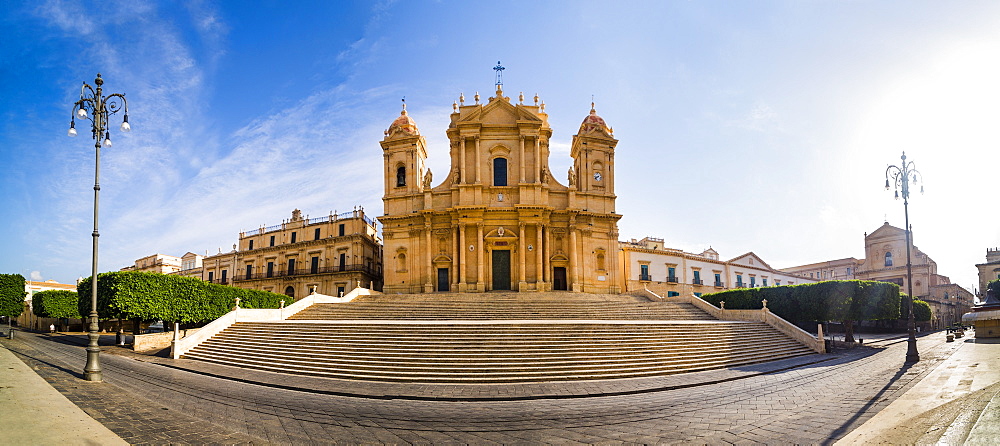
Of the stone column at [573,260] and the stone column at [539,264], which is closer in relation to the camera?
the stone column at [539,264]

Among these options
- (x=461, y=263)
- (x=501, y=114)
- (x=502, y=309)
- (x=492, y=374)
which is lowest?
(x=492, y=374)

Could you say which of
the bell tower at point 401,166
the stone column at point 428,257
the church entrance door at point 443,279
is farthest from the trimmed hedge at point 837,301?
the bell tower at point 401,166

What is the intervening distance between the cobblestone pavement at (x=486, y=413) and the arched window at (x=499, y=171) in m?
26.0

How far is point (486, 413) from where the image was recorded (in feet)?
34.5

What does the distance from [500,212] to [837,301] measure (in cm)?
2098

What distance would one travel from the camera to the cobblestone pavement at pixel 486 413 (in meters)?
8.27

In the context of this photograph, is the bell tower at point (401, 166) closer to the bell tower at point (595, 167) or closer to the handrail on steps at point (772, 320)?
the bell tower at point (595, 167)

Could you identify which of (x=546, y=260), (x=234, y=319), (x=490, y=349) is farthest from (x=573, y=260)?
(x=234, y=319)

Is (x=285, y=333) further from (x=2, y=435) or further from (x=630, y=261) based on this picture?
(x=630, y=261)

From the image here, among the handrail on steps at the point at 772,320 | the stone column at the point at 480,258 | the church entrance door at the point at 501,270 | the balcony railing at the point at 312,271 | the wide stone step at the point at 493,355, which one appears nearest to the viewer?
the wide stone step at the point at 493,355

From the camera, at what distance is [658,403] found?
11422 mm

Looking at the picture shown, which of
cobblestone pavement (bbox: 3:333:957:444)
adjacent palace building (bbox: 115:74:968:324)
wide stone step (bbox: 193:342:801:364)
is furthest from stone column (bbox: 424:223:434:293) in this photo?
cobblestone pavement (bbox: 3:333:957:444)

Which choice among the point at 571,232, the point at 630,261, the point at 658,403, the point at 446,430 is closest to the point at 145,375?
the point at 446,430

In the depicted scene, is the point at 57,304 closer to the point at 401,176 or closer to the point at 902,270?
the point at 401,176
